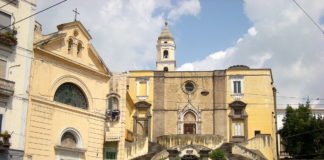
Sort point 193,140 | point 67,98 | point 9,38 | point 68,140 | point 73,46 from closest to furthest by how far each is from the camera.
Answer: point 9,38, point 68,140, point 67,98, point 73,46, point 193,140

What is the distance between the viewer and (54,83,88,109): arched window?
28.1 meters

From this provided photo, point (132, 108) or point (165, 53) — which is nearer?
point (132, 108)

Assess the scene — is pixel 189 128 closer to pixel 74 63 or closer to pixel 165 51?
pixel 74 63

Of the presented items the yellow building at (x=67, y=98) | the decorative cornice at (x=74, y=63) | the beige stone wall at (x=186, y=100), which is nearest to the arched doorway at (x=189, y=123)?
the beige stone wall at (x=186, y=100)

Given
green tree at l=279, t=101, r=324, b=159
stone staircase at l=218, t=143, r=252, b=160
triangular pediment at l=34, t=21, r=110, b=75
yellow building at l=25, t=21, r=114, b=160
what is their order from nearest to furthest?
yellow building at l=25, t=21, r=114, b=160 < triangular pediment at l=34, t=21, r=110, b=75 < stone staircase at l=218, t=143, r=252, b=160 < green tree at l=279, t=101, r=324, b=159

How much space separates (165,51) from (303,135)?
34.7 m

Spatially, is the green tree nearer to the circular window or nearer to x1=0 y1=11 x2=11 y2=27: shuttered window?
the circular window

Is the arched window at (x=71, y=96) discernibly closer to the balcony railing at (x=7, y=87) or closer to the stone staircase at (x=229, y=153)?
the balcony railing at (x=7, y=87)

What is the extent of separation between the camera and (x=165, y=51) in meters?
73.1

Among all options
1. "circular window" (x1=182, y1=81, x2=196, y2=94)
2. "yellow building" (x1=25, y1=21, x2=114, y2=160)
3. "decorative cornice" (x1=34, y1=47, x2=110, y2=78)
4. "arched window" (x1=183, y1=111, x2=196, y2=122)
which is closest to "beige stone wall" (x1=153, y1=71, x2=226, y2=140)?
"circular window" (x1=182, y1=81, x2=196, y2=94)

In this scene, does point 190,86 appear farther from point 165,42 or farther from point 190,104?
point 165,42

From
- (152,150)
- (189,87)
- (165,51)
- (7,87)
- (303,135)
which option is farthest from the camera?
(165,51)

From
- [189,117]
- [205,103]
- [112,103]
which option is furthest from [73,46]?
[205,103]

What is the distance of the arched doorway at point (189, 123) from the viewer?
47469mm
